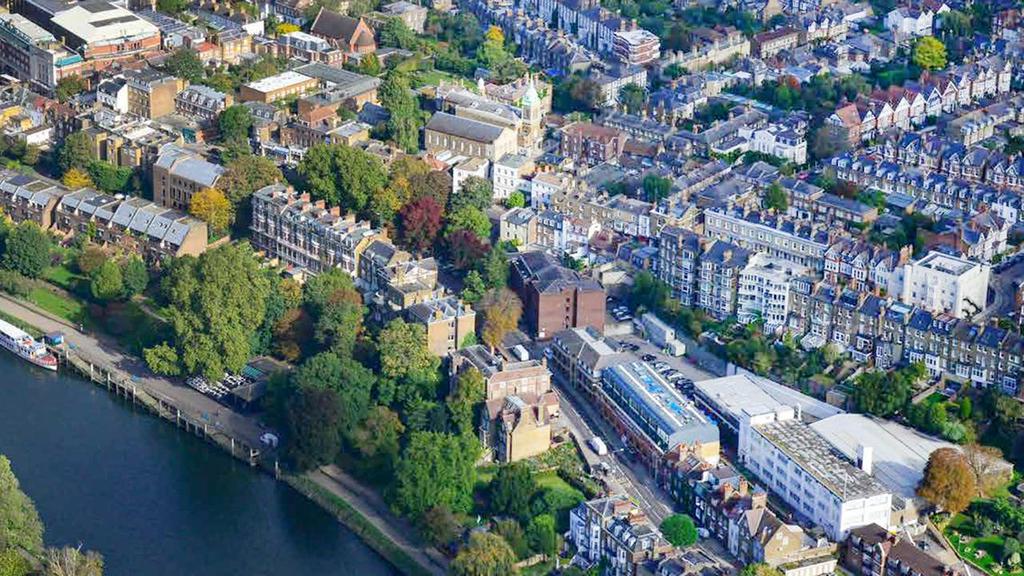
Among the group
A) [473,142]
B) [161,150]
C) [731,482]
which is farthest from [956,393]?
[161,150]

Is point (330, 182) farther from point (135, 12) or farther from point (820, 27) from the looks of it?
point (820, 27)

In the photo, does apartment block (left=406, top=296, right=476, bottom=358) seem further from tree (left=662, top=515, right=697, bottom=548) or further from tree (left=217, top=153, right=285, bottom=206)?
tree (left=662, top=515, right=697, bottom=548)

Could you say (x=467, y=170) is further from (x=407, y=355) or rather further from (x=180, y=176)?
(x=407, y=355)

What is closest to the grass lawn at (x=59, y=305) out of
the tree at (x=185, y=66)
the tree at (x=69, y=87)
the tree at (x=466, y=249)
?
the tree at (x=466, y=249)

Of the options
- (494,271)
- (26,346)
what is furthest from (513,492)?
(26,346)

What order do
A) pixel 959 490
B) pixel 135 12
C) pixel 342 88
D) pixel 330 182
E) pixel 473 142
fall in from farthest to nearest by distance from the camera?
pixel 135 12 → pixel 342 88 → pixel 473 142 → pixel 330 182 → pixel 959 490

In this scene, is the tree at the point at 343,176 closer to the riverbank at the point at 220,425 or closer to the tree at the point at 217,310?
the tree at the point at 217,310
